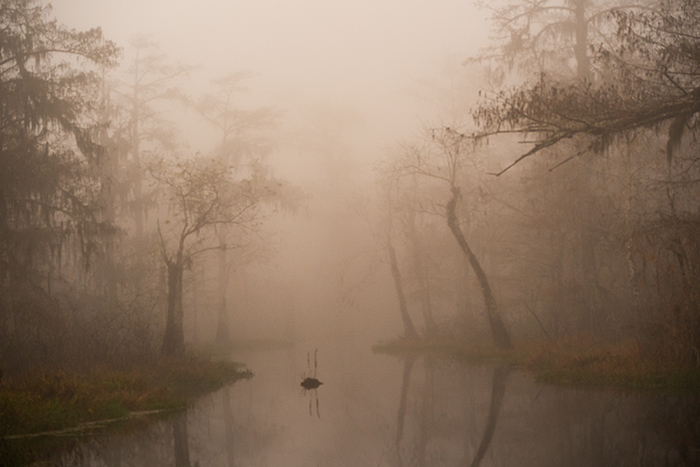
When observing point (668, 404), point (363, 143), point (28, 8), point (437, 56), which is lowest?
point (668, 404)

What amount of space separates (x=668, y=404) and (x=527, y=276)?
16614 millimetres

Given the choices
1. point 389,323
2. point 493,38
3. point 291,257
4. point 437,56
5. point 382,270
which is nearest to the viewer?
point 493,38

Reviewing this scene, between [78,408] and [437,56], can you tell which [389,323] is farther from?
[78,408]

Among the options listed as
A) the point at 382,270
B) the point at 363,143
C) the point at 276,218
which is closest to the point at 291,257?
the point at 276,218

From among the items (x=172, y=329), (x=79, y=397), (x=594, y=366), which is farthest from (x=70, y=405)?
(x=594, y=366)

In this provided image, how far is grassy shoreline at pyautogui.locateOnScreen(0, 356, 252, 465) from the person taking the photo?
938cm

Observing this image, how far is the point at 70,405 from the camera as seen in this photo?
10.9m

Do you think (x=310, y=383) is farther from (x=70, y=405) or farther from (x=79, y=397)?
(x=70, y=405)

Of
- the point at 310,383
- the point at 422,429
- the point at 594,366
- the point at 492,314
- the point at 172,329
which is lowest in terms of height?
the point at 422,429

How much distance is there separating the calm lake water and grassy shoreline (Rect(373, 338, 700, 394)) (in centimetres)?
83

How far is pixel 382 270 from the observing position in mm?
57312

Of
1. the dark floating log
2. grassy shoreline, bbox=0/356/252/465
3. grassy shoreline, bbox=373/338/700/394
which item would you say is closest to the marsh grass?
grassy shoreline, bbox=0/356/252/465

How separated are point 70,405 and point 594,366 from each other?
37.2 ft

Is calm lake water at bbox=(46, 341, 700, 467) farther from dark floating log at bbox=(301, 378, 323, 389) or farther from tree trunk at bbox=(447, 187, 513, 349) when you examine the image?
tree trunk at bbox=(447, 187, 513, 349)
